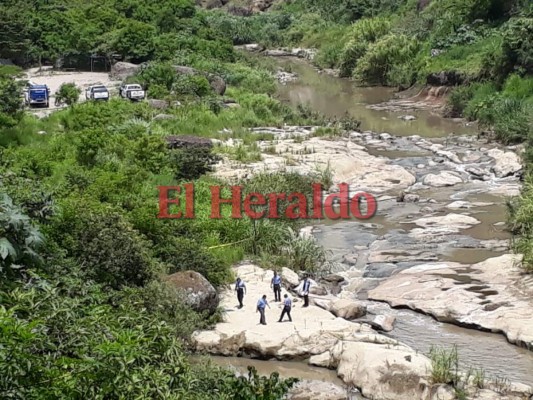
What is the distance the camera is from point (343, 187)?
32719 mm

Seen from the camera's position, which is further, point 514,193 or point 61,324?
point 514,193

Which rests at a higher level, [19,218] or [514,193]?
[19,218]

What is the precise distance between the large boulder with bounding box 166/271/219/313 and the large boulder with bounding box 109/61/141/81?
3893 centimetres

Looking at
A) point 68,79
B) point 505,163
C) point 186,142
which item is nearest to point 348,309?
point 186,142

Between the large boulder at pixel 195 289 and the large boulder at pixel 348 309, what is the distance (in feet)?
10.4

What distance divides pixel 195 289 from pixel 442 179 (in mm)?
18324

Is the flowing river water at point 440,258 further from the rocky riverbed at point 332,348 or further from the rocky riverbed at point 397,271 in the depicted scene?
the rocky riverbed at point 332,348

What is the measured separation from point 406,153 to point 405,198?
29.7 ft

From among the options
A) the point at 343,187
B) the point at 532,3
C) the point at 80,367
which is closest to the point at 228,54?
the point at 532,3

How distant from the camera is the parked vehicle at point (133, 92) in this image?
1773 inches

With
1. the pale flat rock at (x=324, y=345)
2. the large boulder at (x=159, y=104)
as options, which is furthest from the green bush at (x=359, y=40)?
the pale flat rock at (x=324, y=345)

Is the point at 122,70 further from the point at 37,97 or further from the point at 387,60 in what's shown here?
the point at 387,60

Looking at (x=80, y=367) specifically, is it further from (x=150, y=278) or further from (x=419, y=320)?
(x=419, y=320)

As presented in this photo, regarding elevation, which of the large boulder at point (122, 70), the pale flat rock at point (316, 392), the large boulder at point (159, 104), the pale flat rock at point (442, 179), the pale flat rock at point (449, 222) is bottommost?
the pale flat rock at point (316, 392)
